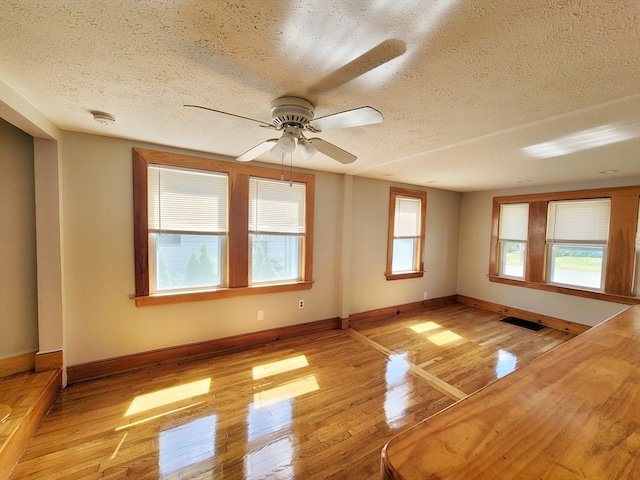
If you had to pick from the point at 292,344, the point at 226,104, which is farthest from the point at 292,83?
the point at 292,344

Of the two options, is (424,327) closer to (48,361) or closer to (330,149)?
(330,149)

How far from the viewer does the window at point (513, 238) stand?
181 inches

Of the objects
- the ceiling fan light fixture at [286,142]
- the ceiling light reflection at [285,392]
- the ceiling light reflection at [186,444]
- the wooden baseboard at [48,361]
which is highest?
the ceiling fan light fixture at [286,142]

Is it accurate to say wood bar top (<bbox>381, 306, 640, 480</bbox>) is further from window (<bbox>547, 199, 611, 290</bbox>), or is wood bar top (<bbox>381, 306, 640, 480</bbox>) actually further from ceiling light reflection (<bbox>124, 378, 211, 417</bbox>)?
window (<bbox>547, 199, 611, 290</bbox>)

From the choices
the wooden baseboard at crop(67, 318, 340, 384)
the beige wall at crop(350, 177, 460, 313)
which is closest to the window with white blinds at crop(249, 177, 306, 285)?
the wooden baseboard at crop(67, 318, 340, 384)

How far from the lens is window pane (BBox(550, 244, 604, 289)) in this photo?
3.82m

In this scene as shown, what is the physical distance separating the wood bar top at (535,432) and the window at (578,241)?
400 centimetres

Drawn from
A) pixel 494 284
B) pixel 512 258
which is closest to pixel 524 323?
pixel 494 284

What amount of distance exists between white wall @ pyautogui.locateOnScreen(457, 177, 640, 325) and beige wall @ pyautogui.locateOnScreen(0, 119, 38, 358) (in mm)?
6329

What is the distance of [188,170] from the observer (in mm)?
2918

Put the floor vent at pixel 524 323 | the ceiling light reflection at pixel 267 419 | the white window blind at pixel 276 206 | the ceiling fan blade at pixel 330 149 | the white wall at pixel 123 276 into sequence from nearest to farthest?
the ceiling fan blade at pixel 330 149, the ceiling light reflection at pixel 267 419, the white wall at pixel 123 276, the white window blind at pixel 276 206, the floor vent at pixel 524 323

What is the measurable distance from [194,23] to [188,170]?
2.04m

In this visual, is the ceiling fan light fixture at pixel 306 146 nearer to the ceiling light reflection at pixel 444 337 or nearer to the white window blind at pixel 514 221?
the ceiling light reflection at pixel 444 337

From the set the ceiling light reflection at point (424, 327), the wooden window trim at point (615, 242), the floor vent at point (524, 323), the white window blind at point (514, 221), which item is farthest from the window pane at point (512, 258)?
the ceiling light reflection at point (424, 327)
